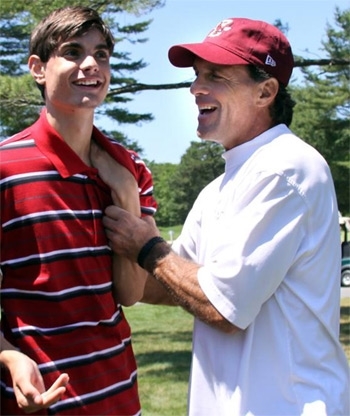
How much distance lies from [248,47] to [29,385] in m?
1.28

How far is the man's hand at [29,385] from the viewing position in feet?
6.33

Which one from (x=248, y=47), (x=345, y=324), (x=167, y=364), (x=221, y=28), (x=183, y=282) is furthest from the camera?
(x=345, y=324)

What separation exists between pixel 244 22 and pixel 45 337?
1232 millimetres

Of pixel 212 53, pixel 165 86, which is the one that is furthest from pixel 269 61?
pixel 165 86

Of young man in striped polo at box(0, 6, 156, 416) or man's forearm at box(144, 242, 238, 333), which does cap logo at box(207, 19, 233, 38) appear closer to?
young man in striped polo at box(0, 6, 156, 416)

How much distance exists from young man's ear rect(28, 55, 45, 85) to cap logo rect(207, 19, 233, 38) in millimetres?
613

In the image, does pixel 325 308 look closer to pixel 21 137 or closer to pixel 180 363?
pixel 21 137

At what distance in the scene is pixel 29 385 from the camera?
6.37 feet

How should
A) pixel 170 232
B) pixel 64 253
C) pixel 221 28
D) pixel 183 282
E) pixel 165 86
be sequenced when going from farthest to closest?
pixel 170 232 < pixel 165 86 < pixel 221 28 < pixel 183 282 < pixel 64 253

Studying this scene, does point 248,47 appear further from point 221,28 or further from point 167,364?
point 167,364

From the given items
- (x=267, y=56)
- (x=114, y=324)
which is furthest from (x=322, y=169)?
(x=114, y=324)

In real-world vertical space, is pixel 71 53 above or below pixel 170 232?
above

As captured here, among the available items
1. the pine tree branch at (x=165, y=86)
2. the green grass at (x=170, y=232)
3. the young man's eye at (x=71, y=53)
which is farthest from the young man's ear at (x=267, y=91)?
the green grass at (x=170, y=232)

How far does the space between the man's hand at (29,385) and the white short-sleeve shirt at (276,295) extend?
0.57m
